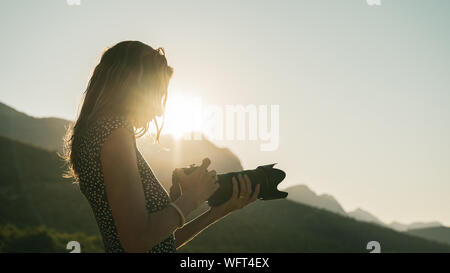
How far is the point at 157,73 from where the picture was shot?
1.98m

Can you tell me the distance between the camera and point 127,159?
1.67 m

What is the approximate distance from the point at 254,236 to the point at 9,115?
10773 centimetres

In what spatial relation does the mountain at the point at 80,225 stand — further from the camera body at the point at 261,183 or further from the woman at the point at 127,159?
the woman at the point at 127,159

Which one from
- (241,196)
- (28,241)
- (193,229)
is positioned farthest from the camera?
(28,241)

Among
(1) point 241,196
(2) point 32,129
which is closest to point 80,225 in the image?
(1) point 241,196

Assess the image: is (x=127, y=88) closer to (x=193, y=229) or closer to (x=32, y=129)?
(x=193, y=229)

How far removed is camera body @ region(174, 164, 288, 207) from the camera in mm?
2270

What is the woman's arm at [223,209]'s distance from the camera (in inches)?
90.4

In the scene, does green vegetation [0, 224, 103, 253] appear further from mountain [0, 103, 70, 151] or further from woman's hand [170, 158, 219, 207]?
mountain [0, 103, 70, 151]

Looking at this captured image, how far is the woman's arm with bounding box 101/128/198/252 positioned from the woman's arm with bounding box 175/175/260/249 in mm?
660

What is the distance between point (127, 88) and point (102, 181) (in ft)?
1.50

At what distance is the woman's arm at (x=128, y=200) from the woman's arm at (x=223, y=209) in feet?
2.16

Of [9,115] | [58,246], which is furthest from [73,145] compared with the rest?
[9,115]
